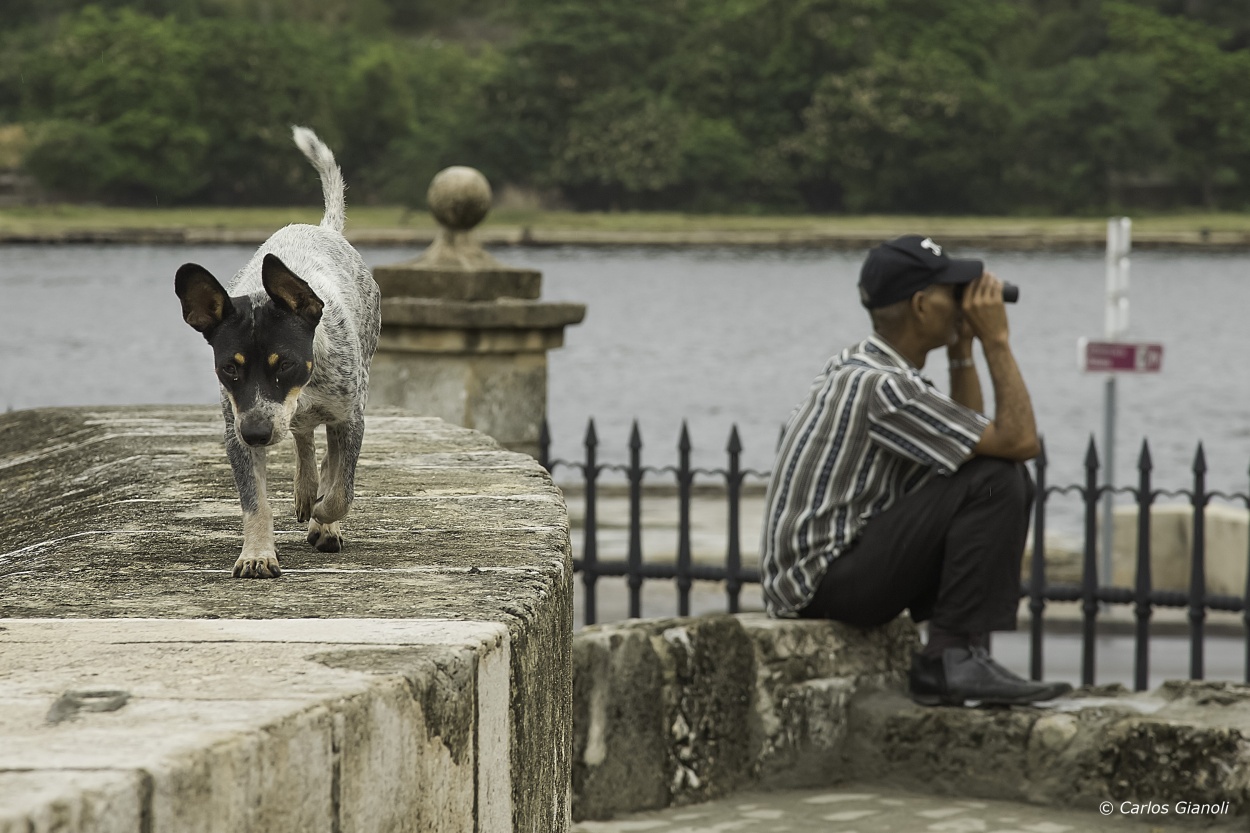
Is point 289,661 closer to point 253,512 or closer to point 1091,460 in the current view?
point 253,512

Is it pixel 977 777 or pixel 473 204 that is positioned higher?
pixel 473 204

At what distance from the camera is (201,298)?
2.42 m

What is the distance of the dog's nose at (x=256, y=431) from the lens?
241 centimetres

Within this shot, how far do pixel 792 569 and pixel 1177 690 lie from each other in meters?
1.04

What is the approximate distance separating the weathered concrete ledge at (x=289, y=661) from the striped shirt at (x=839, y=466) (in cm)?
133

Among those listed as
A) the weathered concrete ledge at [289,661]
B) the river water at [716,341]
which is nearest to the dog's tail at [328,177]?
the weathered concrete ledge at [289,661]

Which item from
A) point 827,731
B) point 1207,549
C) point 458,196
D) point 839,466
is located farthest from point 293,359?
point 1207,549

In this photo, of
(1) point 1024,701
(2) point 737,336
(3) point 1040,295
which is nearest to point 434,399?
(1) point 1024,701

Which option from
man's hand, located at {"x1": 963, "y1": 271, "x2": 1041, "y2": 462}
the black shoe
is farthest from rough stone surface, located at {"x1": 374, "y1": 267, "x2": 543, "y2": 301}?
the black shoe

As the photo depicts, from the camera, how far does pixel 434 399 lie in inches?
293

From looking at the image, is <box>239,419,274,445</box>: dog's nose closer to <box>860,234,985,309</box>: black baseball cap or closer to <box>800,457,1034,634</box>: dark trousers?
<box>800,457,1034,634</box>: dark trousers

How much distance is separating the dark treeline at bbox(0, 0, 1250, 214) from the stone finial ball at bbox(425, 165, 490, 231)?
66.6 m

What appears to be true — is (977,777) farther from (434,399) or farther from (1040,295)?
(1040,295)

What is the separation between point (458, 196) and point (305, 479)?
4629 mm
